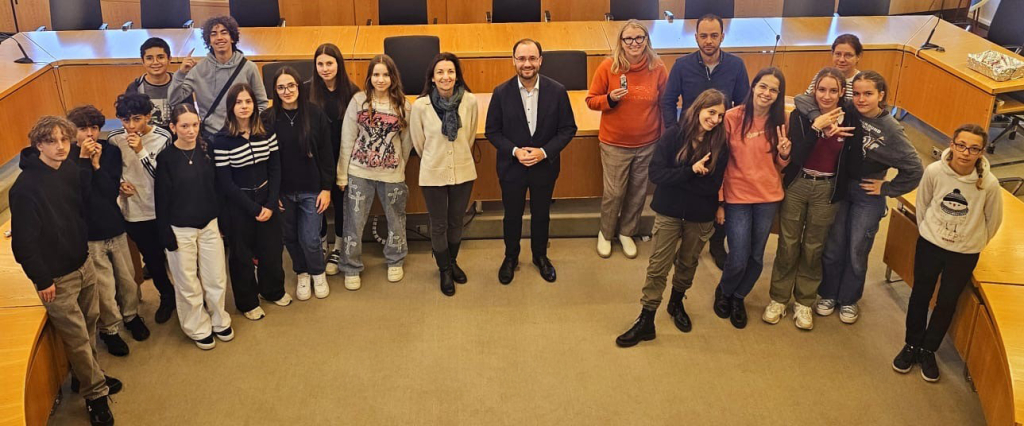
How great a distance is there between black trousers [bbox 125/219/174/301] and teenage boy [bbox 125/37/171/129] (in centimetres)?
62

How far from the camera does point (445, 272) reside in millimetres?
4914

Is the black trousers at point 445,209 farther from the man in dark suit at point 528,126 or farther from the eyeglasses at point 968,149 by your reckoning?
the eyeglasses at point 968,149

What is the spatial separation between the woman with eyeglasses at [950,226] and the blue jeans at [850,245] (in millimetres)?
322

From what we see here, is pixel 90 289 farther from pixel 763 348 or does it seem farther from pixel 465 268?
pixel 763 348

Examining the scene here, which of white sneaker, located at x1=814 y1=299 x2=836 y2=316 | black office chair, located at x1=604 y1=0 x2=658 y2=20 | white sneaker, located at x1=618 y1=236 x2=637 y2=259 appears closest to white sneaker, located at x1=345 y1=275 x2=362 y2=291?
white sneaker, located at x1=618 y1=236 x2=637 y2=259

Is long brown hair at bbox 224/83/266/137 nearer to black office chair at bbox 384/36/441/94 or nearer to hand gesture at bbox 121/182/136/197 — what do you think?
hand gesture at bbox 121/182/136/197

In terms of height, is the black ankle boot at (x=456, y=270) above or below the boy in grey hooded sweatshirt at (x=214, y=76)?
below

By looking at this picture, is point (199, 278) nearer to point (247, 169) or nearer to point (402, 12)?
point (247, 169)

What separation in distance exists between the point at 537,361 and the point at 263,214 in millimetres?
1579

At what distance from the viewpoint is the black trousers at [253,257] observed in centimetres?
434

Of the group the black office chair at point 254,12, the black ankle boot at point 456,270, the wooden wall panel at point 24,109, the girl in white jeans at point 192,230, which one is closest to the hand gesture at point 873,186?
the black ankle boot at point 456,270

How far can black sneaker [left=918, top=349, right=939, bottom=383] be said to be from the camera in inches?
160

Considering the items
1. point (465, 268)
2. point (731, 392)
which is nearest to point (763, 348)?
point (731, 392)

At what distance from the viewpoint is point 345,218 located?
481cm
